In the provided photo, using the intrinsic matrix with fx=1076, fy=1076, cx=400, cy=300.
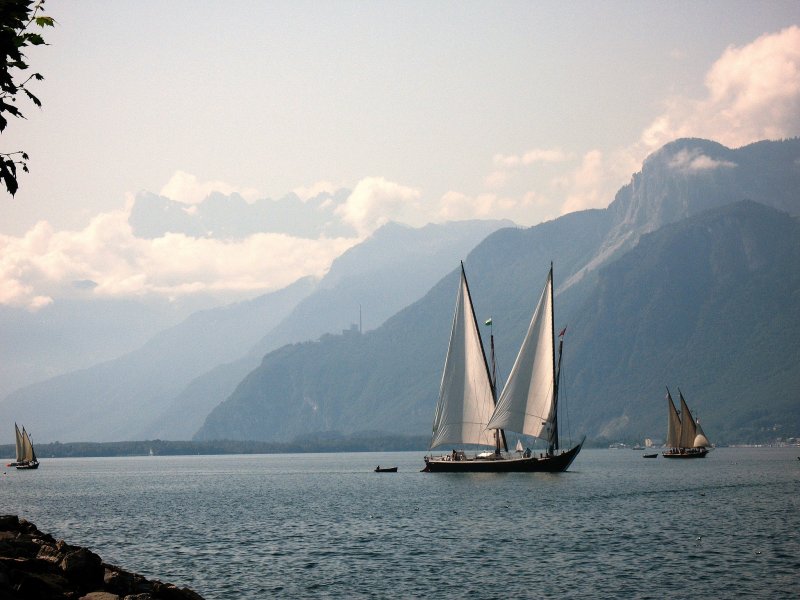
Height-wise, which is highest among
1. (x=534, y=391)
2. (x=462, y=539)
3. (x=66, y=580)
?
(x=534, y=391)

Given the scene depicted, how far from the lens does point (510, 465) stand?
130 m

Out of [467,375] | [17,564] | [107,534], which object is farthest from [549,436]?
[17,564]

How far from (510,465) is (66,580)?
316 ft

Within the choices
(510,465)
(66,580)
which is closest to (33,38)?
(66,580)

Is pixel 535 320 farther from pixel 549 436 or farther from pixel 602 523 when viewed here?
pixel 602 523

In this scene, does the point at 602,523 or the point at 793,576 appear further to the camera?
the point at 602,523

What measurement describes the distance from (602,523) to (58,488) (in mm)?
107680

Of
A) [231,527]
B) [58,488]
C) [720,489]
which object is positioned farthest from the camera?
[58,488]

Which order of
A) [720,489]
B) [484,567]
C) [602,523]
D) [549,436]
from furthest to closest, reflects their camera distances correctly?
[549,436]
[720,489]
[602,523]
[484,567]

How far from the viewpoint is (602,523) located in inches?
2972

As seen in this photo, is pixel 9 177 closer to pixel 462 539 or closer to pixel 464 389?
pixel 462 539

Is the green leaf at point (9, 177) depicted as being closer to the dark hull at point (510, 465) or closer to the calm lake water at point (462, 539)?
the calm lake water at point (462, 539)

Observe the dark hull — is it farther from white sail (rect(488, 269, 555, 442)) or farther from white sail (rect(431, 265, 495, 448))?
white sail (rect(488, 269, 555, 442))

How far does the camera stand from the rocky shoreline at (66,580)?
110 feet
